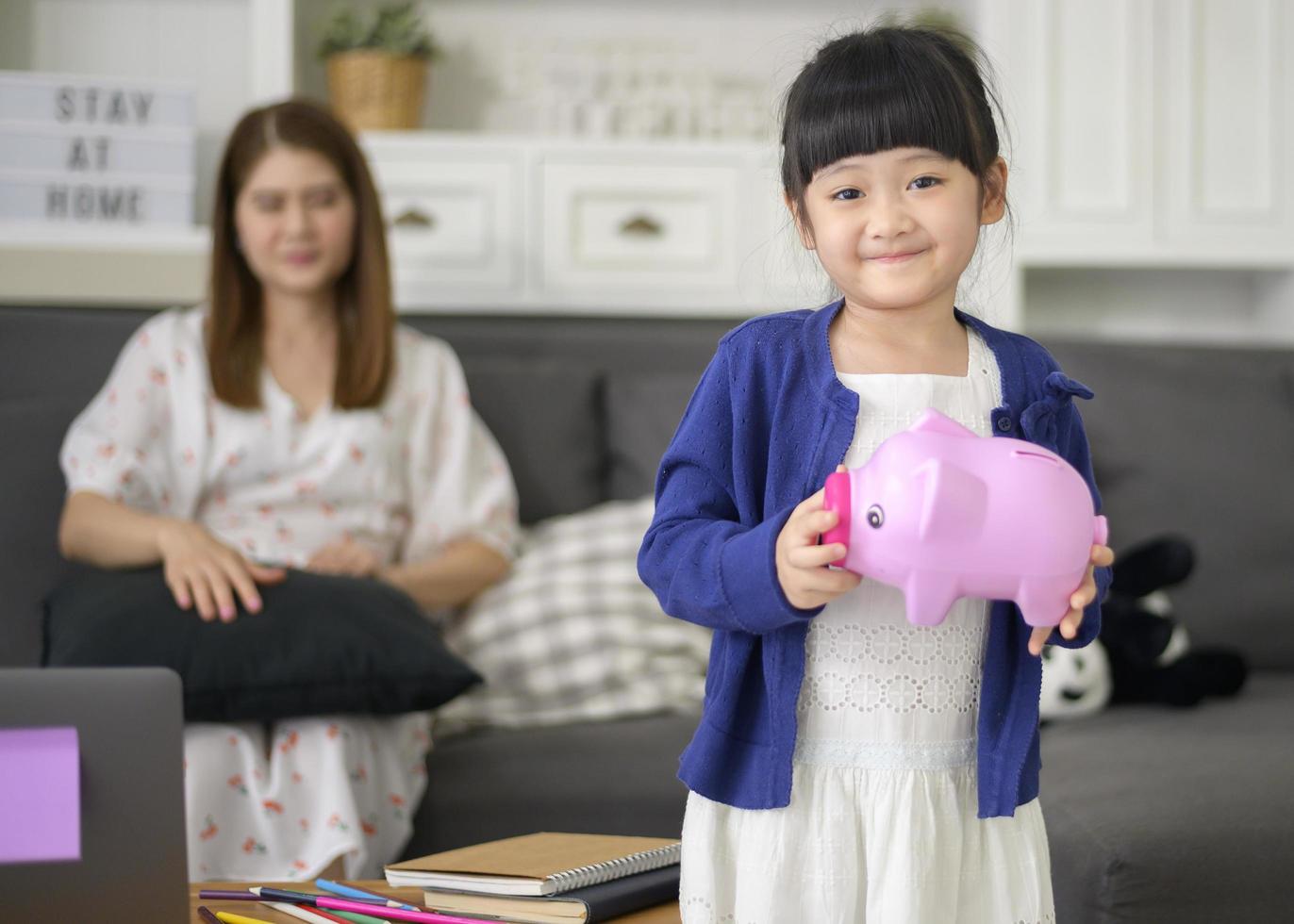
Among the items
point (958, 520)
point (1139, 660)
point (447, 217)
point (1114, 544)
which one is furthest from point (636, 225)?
point (958, 520)

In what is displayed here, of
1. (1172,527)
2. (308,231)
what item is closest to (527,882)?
(308,231)

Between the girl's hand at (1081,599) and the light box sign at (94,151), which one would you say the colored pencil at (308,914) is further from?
the light box sign at (94,151)

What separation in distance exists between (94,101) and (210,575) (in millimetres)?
1173

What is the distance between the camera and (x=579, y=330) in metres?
2.43

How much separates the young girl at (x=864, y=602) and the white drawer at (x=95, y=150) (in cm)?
173

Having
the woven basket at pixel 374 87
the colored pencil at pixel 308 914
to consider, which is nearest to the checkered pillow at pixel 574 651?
the colored pencil at pixel 308 914

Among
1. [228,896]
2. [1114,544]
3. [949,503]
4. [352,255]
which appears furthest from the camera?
[1114,544]

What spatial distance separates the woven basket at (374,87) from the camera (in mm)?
2529

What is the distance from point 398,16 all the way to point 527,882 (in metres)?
1.93

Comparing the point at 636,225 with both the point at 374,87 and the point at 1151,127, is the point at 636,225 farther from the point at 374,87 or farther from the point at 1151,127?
the point at 1151,127

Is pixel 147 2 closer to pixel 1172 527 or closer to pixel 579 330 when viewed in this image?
pixel 579 330

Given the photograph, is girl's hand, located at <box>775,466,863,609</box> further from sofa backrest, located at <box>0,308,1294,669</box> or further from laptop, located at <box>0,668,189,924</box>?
sofa backrest, located at <box>0,308,1294,669</box>

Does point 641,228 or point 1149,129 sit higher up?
point 1149,129

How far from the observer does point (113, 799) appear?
91 cm
